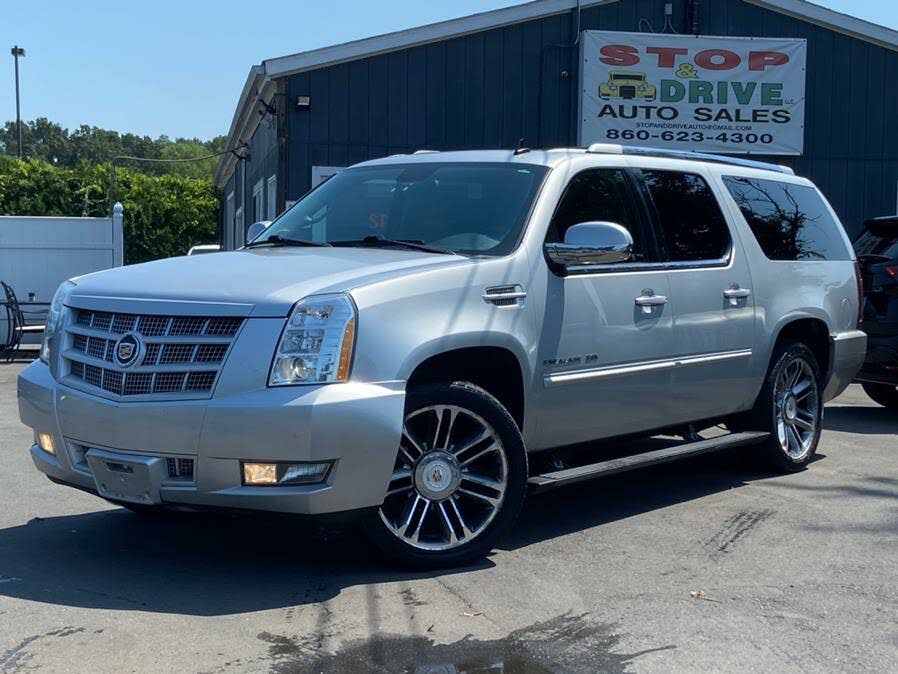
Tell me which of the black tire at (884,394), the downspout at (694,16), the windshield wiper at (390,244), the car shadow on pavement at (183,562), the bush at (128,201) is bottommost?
the car shadow on pavement at (183,562)

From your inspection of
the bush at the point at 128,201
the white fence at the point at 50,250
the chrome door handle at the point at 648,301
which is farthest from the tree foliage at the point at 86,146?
the chrome door handle at the point at 648,301

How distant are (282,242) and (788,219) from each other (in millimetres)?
3359

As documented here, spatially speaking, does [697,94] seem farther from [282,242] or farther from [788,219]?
[282,242]

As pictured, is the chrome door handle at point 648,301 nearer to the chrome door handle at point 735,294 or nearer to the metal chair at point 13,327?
the chrome door handle at point 735,294

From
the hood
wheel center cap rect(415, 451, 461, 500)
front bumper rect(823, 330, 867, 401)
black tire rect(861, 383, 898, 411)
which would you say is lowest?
black tire rect(861, 383, 898, 411)

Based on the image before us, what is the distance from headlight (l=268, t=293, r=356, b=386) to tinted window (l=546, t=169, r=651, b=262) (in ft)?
4.79

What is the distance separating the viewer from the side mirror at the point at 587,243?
552 centimetres

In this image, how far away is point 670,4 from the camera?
16875 mm

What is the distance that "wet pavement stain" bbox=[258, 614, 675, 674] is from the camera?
3.92 m

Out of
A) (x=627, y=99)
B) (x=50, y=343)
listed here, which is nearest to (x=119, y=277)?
(x=50, y=343)

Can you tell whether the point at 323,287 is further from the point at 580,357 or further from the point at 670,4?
the point at 670,4

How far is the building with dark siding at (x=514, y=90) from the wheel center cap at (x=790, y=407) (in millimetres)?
9205

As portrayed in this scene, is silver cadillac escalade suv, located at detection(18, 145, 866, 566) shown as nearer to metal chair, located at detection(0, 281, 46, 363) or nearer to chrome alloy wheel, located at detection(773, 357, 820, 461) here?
chrome alloy wheel, located at detection(773, 357, 820, 461)

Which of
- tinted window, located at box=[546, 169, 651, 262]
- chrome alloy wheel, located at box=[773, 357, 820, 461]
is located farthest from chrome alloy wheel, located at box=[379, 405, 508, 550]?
chrome alloy wheel, located at box=[773, 357, 820, 461]
